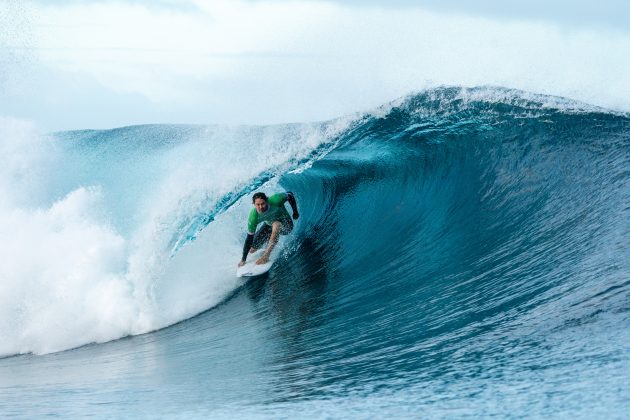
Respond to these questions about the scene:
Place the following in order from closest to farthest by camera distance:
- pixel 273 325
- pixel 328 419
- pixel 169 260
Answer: pixel 328 419, pixel 273 325, pixel 169 260

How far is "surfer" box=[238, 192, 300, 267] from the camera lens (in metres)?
8.25

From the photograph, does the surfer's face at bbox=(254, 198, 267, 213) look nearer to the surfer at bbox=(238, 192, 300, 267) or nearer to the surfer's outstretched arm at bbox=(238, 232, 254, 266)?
the surfer at bbox=(238, 192, 300, 267)

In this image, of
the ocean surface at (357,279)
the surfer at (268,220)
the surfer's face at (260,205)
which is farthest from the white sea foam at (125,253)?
the surfer's face at (260,205)

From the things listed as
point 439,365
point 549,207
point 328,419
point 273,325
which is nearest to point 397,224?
point 549,207

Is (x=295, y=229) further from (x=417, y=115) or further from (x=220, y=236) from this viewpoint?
(x=417, y=115)

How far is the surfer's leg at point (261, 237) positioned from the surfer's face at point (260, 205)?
0.37 metres

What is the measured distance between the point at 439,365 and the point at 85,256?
499cm

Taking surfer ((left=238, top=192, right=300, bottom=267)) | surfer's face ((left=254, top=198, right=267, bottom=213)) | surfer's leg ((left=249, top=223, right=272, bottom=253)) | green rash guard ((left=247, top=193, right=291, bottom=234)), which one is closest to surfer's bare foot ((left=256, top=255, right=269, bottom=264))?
surfer ((left=238, top=192, right=300, bottom=267))

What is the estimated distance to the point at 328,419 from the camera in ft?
12.8

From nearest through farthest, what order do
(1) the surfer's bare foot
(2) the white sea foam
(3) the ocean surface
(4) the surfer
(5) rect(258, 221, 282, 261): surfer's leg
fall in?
(3) the ocean surface
(2) the white sea foam
(4) the surfer
(5) rect(258, 221, 282, 261): surfer's leg
(1) the surfer's bare foot

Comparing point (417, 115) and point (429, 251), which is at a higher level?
point (417, 115)

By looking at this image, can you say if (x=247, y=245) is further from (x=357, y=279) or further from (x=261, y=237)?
(x=357, y=279)

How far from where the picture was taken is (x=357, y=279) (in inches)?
306

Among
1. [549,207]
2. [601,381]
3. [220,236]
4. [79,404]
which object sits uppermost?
[220,236]
